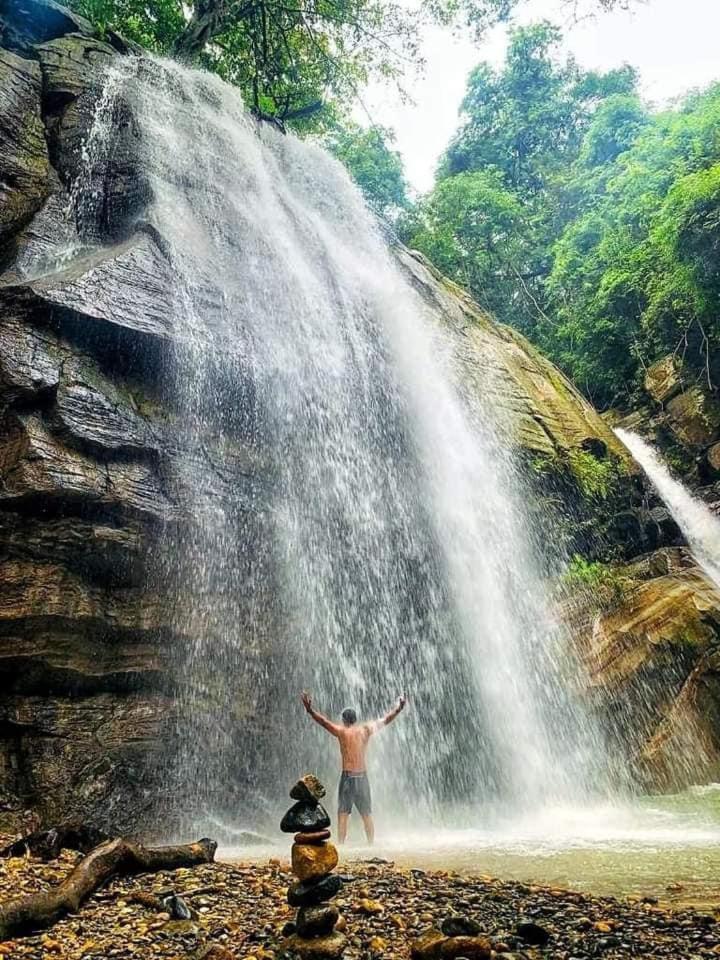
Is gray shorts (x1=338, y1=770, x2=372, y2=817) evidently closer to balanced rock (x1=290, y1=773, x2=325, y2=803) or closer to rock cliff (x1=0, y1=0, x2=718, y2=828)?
rock cliff (x1=0, y1=0, x2=718, y2=828)

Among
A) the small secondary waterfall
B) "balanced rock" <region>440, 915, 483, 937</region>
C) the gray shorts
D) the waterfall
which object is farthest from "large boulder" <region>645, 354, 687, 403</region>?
"balanced rock" <region>440, 915, 483, 937</region>

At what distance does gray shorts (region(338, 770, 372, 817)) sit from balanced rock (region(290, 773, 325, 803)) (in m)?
4.67

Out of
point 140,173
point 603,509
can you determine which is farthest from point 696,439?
point 140,173

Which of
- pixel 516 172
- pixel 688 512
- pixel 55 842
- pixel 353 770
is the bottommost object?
pixel 55 842

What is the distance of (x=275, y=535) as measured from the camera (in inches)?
379

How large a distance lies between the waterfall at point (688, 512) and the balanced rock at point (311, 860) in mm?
11826

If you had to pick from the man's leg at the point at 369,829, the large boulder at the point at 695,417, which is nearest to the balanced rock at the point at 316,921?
the man's leg at the point at 369,829

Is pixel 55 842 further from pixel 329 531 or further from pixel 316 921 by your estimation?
pixel 329 531

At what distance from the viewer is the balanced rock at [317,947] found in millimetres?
3045

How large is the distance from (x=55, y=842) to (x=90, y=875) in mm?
2011

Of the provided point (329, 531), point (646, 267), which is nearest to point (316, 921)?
point (329, 531)

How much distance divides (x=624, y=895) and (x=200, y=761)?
5.52 meters

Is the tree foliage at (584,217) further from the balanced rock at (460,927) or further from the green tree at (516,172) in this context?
the balanced rock at (460,927)

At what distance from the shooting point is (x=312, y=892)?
3215mm
